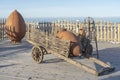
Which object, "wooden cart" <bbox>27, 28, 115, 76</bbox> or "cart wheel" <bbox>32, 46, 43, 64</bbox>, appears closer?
"wooden cart" <bbox>27, 28, 115, 76</bbox>

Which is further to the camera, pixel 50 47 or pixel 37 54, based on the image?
pixel 37 54

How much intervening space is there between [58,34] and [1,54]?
4.87 metres

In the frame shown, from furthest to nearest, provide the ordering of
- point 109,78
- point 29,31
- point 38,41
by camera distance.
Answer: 1. point 29,31
2. point 38,41
3. point 109,78

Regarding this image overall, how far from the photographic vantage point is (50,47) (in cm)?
1351

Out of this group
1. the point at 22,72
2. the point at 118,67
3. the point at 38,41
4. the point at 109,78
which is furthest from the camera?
the point at 38,41

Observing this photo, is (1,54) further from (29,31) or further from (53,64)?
(53,64)

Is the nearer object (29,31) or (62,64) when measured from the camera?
(62,64)

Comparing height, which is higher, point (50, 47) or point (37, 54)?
point (50, 47)

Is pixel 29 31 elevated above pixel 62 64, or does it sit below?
above

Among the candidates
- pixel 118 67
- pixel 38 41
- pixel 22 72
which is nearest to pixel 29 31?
pixel 38 41

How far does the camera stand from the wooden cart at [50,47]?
12.2m

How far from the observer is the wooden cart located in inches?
479

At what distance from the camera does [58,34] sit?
13.7 metres

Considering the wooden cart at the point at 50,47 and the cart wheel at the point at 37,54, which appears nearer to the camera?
the wooden cart at the point at 50,47
